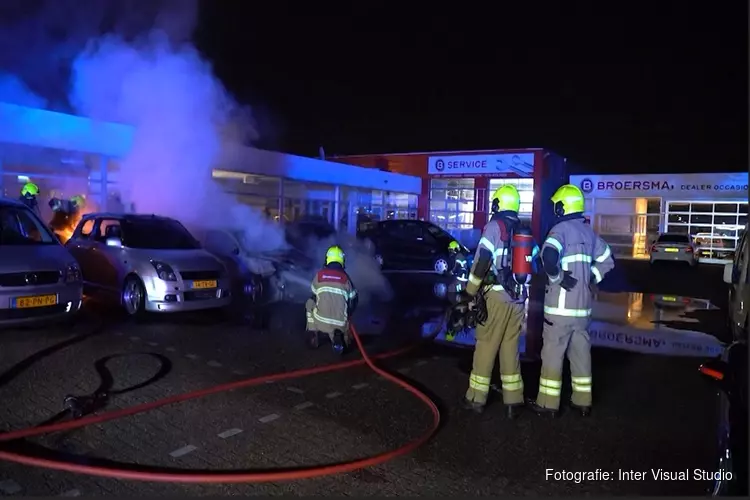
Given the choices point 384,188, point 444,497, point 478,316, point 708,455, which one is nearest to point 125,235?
point 478,316

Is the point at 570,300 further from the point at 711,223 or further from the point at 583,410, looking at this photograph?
the point at 711,223

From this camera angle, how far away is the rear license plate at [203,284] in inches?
356

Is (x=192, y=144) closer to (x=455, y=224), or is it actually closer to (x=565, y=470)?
(x=565, y=470)

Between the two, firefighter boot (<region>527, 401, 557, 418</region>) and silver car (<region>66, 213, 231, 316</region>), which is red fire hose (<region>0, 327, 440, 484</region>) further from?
silver car (<region>66, 213, 231, 316</region>)

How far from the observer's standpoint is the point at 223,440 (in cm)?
457

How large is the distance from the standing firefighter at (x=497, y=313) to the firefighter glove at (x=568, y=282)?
361 millimetres

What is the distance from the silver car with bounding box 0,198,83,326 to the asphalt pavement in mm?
378

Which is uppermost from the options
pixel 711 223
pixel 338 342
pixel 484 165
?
pixel 484 165

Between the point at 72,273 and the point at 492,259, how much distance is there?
5626 mm

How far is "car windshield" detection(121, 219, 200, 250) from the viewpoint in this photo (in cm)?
969

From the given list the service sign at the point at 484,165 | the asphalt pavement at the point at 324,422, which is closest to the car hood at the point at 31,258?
the asphalt pavement at the point at 324,422

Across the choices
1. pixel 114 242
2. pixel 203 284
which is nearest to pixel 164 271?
pixel 203 284

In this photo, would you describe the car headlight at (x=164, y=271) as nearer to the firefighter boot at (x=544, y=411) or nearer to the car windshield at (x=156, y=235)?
the car windshield at (x=156, y=235)

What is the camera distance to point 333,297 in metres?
7.45
